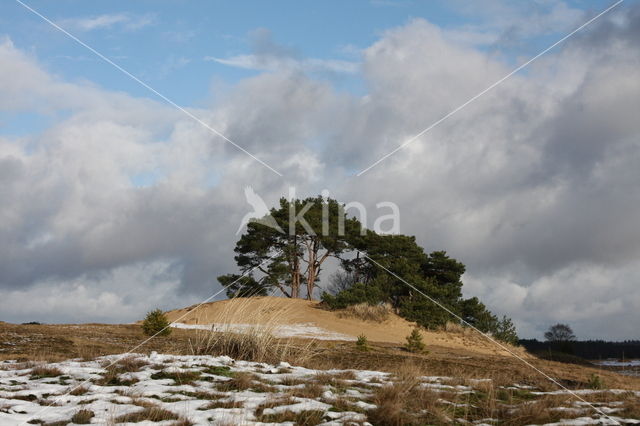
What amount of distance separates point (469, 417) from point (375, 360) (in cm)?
597

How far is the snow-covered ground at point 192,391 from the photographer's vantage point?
512 centimetres

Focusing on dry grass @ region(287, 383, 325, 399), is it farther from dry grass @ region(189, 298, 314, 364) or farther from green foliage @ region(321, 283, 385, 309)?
green foliage @ region(321, 283, 385, 309)

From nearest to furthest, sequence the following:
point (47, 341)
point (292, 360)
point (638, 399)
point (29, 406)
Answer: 1. point (29, 406)
2. point (638, 399)
3. point (292, 360)
4. point (47, 341)

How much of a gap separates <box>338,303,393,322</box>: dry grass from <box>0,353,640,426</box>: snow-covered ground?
2249 centimetres

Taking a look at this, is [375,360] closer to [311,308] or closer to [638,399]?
[638,399]

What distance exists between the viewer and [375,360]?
1154 centimetres

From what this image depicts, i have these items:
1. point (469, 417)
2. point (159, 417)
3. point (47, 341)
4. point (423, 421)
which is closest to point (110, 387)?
point (159, 417)

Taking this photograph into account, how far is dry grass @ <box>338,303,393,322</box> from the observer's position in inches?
1195

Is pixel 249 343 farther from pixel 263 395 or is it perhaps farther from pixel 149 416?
pixel 149 416

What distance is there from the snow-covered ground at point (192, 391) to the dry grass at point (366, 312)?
2249cm

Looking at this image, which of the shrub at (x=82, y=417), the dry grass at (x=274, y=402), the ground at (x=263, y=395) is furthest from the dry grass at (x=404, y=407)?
the shrub at (x=82, y=417)

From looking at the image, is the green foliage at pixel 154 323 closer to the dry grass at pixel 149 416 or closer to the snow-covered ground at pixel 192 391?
the snow-covered ground at pixel 192 391

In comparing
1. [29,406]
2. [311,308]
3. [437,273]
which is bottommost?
[29,406]

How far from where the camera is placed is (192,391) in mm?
6152
